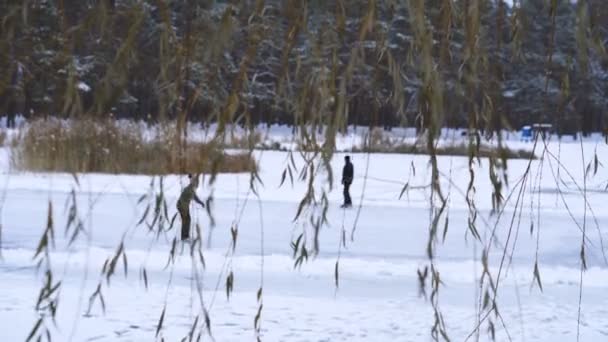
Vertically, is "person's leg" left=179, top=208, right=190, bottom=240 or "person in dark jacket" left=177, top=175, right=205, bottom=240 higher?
"person in dark jacket" left=177, top=175, right=205, bottom=240

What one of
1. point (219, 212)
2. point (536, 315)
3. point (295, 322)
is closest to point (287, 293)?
point (295, 322)

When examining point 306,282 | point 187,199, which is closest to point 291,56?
point 187,199

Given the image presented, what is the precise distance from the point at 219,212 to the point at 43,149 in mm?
5659

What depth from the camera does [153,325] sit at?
4715 millimetres

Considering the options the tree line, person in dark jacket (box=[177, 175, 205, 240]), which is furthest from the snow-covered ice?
the tree line

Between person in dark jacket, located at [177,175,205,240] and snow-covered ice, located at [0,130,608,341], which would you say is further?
snow-covered ice, located at [0,130,608,341]

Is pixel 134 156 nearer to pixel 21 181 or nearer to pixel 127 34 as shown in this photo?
pixel 21 181

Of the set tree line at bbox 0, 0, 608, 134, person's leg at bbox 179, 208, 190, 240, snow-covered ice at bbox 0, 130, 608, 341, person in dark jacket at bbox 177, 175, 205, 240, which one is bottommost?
snow-covered ice at bbox 0, 130, 608, 341

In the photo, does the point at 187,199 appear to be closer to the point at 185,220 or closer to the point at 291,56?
the point at 185,220

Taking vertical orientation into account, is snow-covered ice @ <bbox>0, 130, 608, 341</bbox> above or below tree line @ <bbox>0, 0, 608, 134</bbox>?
below

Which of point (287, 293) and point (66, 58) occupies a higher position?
point (66, 58)

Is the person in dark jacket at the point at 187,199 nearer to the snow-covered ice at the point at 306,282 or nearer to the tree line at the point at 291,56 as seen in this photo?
the snow-covered ice at the point at 306,282

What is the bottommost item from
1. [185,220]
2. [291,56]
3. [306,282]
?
[306,282]

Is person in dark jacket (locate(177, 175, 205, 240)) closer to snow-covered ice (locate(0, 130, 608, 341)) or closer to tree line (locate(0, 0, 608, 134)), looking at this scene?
snow-covered ice (locate(0, 130, 608, 341))
